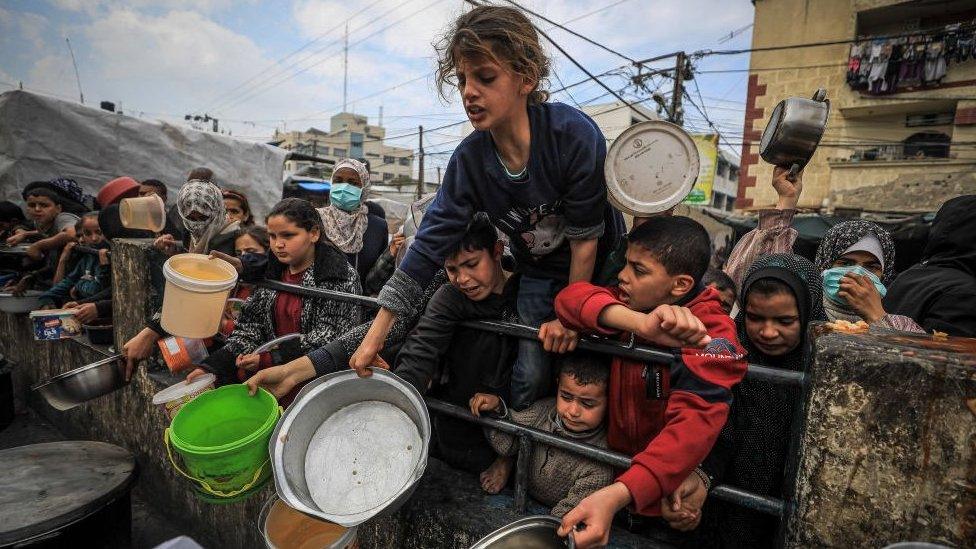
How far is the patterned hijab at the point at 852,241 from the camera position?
8.82 feet

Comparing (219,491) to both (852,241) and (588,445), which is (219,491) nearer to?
(588,445)

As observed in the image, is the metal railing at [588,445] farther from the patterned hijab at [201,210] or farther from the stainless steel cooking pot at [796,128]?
the patterned hijab at [201,210]

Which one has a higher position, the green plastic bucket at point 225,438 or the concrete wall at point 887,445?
the concrete wall at point 887,445

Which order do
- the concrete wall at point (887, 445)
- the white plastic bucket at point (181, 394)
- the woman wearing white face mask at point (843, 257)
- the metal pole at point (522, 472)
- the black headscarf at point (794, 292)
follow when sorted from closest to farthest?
the concrete wall at point (887, 445) < the metal pole at point (522, 472) < the black headscarf at point (794, 292) < the white plastic bucket at point (181, 394) < the woman wearing white face mask at point (843, 257)

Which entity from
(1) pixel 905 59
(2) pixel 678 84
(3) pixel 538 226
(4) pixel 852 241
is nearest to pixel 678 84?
(2) pixel 678 84

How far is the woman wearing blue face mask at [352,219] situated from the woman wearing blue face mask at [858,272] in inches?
136

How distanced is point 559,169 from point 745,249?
228 centimetres

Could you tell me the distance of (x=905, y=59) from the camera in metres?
13.6

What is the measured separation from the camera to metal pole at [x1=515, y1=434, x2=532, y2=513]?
1.58 meters

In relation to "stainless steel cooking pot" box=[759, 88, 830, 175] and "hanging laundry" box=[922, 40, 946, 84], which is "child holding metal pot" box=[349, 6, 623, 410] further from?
"hanging laundry" box=[922, 40, 946, 84]

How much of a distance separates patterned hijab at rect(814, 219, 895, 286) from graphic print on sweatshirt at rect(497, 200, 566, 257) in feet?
6.62

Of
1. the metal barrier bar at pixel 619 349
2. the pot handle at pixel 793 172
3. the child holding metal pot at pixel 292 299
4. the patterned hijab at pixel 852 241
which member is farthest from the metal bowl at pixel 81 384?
the patterned hijab at pixel 852 241

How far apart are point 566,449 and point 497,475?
0.46 metres

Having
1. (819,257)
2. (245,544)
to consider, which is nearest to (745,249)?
(819,257)
